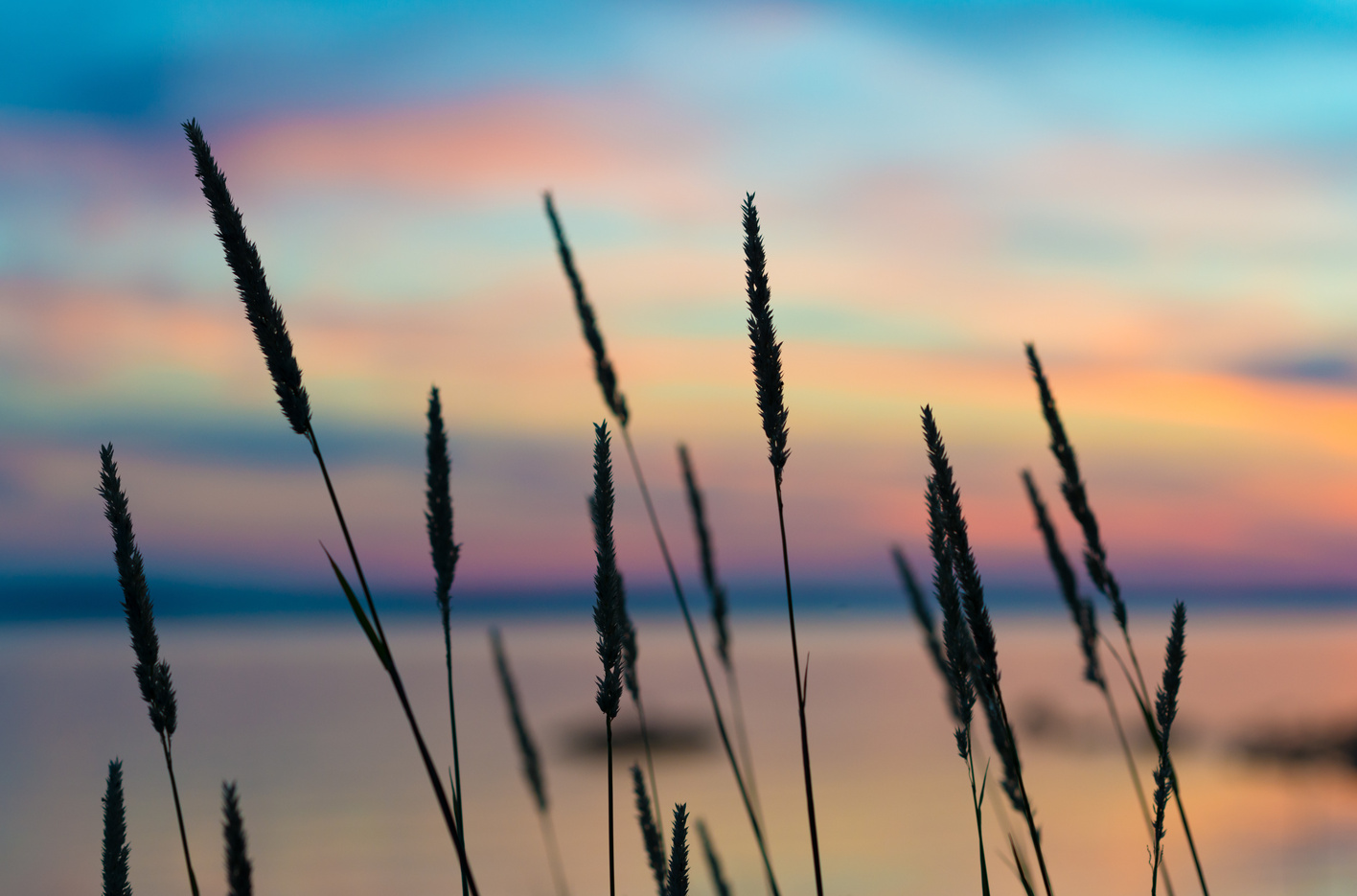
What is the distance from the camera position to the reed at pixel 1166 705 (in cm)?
180

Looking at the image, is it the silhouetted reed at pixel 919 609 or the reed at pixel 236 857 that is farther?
the silhouetted reed at pixel 919 609

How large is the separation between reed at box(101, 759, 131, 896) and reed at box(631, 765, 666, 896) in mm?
842

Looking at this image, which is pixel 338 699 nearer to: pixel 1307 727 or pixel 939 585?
pixel 1307 727

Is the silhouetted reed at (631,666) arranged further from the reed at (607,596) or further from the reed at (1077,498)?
the reed at (1077,498)

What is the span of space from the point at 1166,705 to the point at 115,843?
6.03ft

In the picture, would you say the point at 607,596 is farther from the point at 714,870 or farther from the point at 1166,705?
the point at 714,870

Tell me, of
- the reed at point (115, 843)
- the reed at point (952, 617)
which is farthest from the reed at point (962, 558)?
the reed at point (115, 843)

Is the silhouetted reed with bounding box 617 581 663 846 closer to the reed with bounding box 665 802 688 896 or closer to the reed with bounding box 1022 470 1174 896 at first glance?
the reed with bounding box 665 802 688 896

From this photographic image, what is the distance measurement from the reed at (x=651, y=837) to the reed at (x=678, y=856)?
338 millimetres

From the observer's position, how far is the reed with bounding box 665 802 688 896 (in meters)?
1.37

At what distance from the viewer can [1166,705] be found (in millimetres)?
1880

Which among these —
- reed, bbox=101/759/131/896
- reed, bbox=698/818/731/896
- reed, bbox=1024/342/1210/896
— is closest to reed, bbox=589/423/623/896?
reed, bbox=101/759/131/896

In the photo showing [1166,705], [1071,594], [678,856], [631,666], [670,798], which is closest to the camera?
[678,856]

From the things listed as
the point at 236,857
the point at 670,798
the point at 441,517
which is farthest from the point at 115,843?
the point at 670,798
